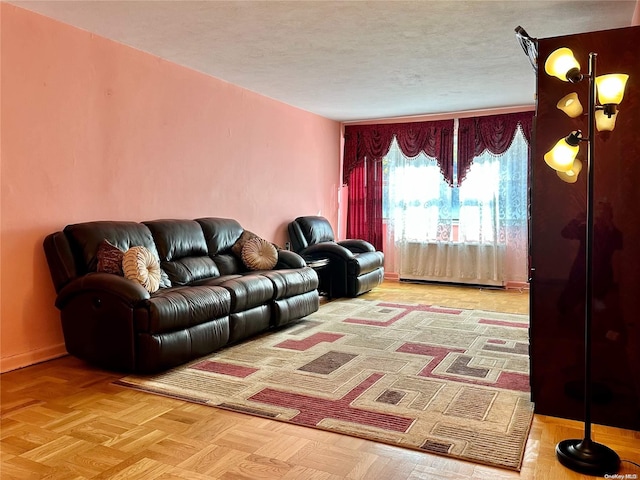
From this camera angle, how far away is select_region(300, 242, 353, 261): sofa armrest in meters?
6.03

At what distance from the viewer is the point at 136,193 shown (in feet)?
14.1

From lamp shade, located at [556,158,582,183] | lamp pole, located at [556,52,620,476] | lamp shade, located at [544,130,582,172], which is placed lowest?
lamp pole, located at [556,52,620,476]

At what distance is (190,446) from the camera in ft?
7.39

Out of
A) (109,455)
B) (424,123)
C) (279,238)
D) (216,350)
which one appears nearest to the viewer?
(109,455)

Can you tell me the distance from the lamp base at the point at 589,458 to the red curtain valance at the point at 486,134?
5170 millimetres

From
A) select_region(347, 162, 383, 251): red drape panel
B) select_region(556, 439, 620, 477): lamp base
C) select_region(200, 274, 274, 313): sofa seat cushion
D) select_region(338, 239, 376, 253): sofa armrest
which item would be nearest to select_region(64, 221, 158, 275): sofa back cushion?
select_region(200, 274, 274, 313): sofa seat cushion

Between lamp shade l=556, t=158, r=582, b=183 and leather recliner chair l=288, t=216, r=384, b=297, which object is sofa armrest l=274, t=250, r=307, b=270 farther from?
lamp shade l=556, t=158, r=582, b=183

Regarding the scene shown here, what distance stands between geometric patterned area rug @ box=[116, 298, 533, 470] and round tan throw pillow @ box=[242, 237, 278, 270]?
0.64 metres

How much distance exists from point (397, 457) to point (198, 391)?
1.27m

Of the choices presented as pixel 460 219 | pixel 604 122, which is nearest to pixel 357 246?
pixel 460 219

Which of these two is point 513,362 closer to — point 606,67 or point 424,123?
point 606,67

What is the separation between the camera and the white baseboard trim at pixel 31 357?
131 inches

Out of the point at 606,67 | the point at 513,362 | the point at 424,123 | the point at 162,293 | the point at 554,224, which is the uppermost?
the point at 424,123

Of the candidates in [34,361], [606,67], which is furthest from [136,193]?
[606,67]
